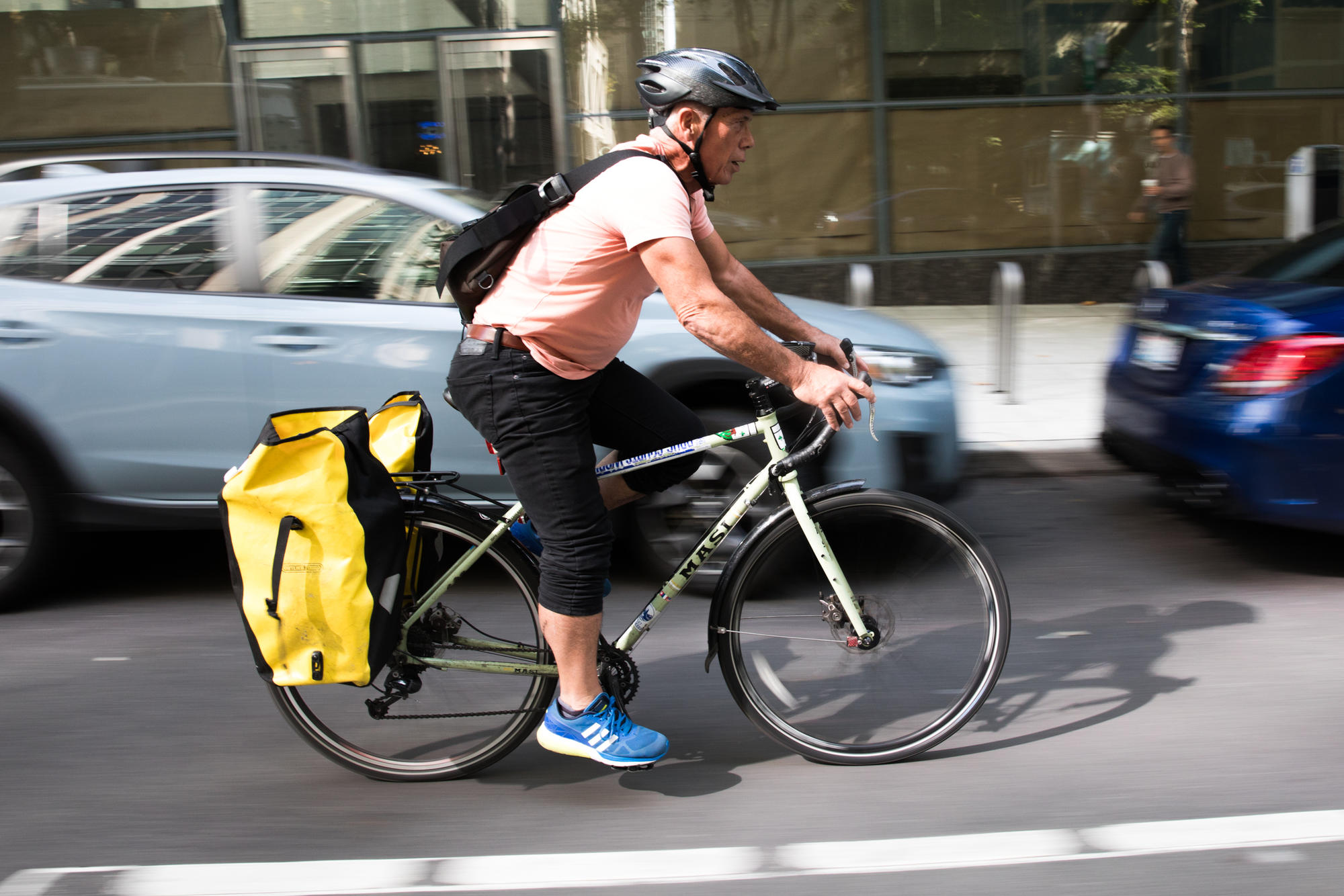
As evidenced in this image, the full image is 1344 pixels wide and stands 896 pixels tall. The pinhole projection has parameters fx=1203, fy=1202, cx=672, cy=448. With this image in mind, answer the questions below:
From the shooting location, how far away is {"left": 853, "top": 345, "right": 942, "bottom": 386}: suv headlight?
15.3 ft

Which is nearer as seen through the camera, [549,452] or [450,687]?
[549,452]

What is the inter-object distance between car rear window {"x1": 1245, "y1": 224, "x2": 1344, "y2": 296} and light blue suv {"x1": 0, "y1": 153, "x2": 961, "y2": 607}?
5.18 feet

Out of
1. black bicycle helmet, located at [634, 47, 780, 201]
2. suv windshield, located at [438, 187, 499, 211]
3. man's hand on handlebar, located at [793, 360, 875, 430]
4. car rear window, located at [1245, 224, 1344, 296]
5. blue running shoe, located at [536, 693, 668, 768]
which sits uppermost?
black bicycle helmet, located at [634, 47, 780, 201]

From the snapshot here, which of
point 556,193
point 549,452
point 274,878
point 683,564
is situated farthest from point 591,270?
point 274,878

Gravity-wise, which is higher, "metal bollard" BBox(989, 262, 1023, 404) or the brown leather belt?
the brown leather belt

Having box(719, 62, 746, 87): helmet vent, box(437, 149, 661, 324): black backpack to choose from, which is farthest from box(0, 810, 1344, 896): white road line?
box(719, 62, 746, 87): helmet vent

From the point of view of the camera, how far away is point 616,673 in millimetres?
3184

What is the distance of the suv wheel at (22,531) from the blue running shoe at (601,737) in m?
2.50

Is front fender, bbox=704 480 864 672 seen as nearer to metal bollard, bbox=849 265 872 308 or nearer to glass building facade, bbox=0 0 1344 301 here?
metal bollard, bbox=849 265 872 308

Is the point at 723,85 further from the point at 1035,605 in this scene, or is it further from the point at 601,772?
the point at 1035,605

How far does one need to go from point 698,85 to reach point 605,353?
2.22ft

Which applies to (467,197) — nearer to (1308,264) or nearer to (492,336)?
(492,336)

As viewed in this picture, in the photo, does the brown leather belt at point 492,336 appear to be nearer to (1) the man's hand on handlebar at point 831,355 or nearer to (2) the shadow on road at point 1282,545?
(1) the man's hand on handlebar at point 831,355

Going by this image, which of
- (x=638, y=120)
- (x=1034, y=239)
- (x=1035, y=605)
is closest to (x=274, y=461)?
(x=1035, y=605)
